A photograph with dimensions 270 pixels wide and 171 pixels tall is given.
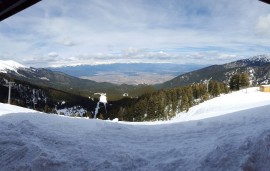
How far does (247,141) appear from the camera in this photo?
1023 cm

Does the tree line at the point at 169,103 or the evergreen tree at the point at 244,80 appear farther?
the evergreen tree at the point at 244,80

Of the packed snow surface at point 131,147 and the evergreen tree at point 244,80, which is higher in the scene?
the evergreen tree at point 244,80

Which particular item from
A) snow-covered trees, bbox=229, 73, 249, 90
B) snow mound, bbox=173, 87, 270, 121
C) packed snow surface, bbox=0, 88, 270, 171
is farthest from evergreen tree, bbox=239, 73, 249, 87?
packed snow surface, bbox=0, 88, 270, 171

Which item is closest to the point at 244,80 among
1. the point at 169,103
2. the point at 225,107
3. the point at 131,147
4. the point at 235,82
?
the point at 235,82

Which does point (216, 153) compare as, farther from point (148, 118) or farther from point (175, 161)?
point (148, 118)

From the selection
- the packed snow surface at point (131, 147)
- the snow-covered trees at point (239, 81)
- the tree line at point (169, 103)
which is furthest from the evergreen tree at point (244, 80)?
the packed snow surface at point (131, 147)

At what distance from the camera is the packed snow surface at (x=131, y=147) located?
376 inches

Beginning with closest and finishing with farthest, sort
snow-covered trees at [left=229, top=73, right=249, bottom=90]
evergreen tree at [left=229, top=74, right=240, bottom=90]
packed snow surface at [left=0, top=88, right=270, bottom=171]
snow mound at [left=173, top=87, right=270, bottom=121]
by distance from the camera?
packed snow surface at [left=0, top=88, right=270, bottom=171] < snow mound at [left=173, top=87, right=270, bottom=121] < snow-covered trees at [left=229, top=73, right=249, bottom=90] < evergreen tree at [left=229, top=74, right=240, bottom=90]

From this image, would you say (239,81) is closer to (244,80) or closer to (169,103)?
(244,80)

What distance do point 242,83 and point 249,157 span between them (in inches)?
4289

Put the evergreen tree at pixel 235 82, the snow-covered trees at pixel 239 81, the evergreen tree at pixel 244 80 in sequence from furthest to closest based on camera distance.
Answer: the evergreen tree at pixel 235 82 < the snow-covered trees at pixel 239 81 < the evergreen tree at pixel 244 80

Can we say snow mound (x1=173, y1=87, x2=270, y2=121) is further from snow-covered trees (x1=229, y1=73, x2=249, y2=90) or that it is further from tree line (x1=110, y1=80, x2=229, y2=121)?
snow-covered trees (x1=229, y1=73, x2=249, y2=90)

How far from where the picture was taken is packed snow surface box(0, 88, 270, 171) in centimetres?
954

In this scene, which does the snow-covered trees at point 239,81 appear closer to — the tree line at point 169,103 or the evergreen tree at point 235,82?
the evergreen tree at point 235,82
